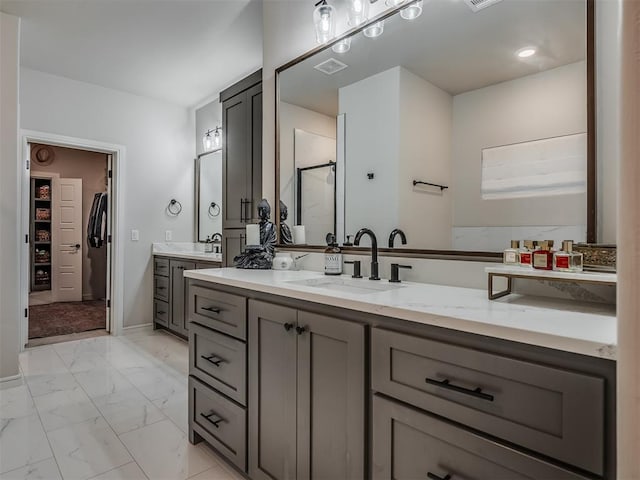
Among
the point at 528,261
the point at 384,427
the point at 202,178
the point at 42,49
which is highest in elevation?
the point at 42,49

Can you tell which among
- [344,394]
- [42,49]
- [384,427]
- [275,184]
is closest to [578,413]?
[384,427]

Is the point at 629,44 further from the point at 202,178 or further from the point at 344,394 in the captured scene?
the point at 202,178

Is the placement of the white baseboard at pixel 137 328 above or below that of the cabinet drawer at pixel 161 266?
below

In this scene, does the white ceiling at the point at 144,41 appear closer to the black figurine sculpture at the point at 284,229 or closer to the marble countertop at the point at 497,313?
the black figurine sculpture at the point at 284,229

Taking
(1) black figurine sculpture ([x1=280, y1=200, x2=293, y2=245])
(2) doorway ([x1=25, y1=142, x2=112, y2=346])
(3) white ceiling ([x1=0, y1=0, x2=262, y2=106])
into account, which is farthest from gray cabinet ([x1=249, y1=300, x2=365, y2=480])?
(2) doorway ([x1=25, y1=142, x2=112, y2=346])

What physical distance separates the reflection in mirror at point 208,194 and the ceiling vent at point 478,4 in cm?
320

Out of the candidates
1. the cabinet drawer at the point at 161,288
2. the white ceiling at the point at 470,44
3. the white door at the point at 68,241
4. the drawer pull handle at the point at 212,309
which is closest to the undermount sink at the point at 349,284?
the drawer pull handle at the point at 212,309

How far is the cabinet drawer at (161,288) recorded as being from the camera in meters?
3.95

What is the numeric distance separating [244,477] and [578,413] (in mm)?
1406

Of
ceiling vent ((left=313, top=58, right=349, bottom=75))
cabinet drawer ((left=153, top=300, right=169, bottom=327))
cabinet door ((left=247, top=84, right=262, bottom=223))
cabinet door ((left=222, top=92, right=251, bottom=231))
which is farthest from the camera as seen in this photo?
cabinet drawer ((left=153, top=300, right=169, bottom=327))

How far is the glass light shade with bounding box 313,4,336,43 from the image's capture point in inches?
78.7

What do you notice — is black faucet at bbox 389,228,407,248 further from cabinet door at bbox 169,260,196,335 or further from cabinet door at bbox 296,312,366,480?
cabinet door at bbox 169,260,196,335

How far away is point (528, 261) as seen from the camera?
1.22 m

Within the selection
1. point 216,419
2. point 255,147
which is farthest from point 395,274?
point 255,147
